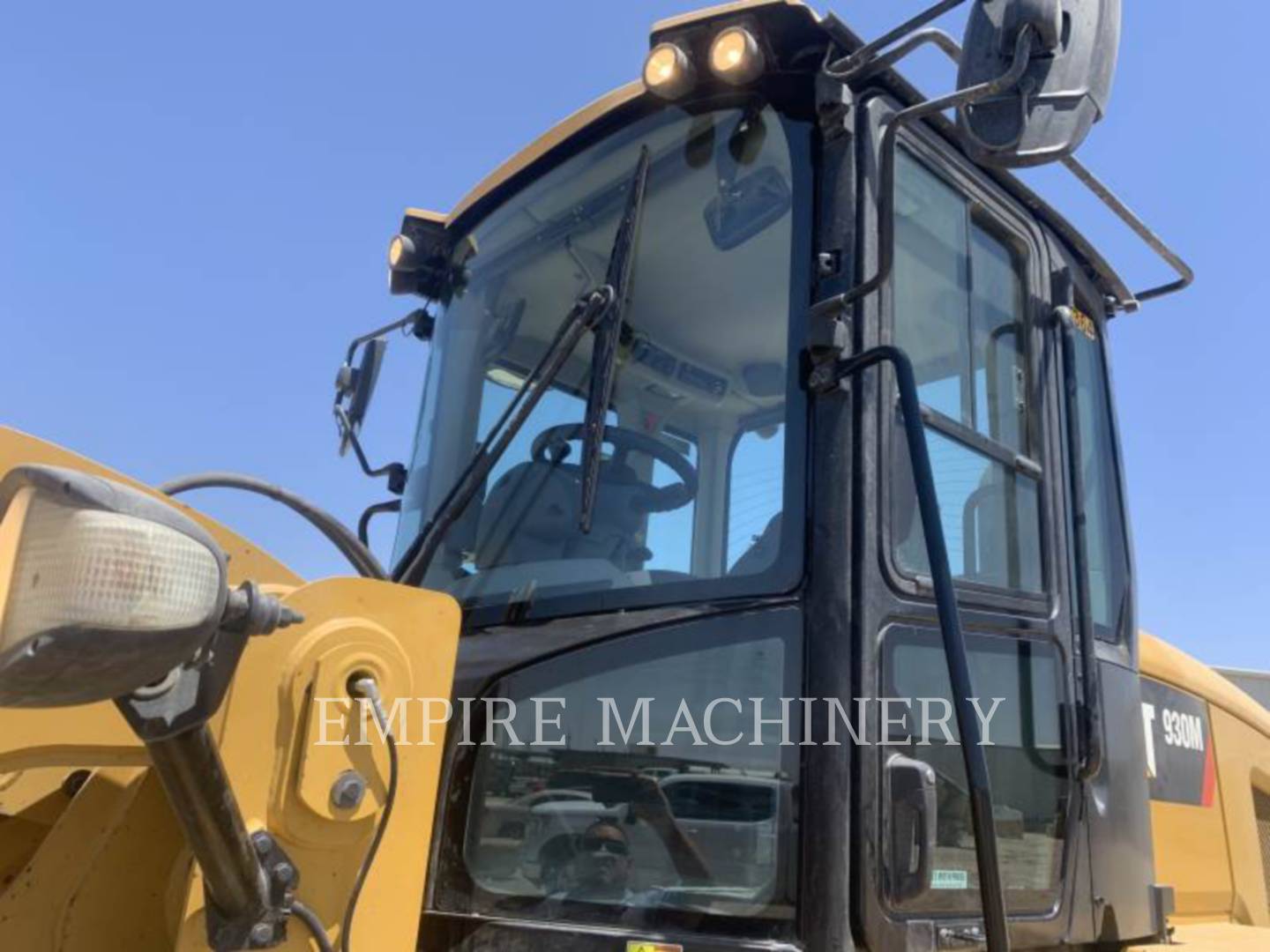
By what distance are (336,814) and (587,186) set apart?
1.35m

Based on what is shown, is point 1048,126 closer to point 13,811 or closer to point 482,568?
point 482,568

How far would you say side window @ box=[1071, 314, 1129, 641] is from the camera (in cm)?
256

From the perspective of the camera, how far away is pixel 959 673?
1.68m

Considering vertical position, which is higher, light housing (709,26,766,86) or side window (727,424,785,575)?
light housing (709,26,766,86)

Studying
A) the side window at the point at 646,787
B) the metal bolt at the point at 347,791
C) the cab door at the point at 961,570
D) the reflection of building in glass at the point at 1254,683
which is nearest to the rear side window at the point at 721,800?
the side window at the point at 646,787

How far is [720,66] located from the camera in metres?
2.08

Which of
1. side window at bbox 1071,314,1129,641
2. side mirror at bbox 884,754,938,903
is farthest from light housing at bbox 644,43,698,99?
side mirror at bbox 884,754,938,903

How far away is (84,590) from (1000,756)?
1.60 m

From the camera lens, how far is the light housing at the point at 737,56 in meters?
2.05

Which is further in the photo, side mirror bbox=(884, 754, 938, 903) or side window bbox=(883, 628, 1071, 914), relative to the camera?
side window bbox=(883, 628, 1071, 914)

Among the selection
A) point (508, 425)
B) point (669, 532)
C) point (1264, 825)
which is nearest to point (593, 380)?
point (508, 425)

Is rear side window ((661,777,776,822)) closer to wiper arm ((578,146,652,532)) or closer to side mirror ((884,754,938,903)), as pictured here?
side mirror ((884,754,938,903))

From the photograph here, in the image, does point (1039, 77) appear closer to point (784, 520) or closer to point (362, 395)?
point (784, 520)

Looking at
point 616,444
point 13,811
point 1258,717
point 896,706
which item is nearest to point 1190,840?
point 1258,717
